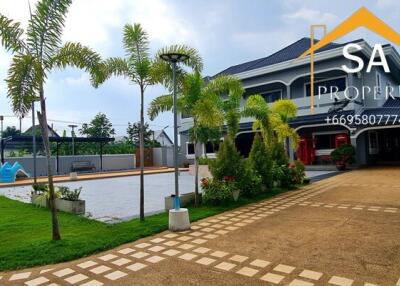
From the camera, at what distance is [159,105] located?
904 cm

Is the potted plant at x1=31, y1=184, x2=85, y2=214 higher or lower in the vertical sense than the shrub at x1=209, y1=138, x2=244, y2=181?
lower

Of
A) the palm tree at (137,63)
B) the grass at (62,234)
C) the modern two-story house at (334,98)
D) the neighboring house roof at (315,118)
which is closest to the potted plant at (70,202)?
the grass at (62,234)

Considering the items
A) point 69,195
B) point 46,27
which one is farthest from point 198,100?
point 69,195

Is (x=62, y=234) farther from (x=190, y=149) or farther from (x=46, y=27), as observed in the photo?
(x=190, y=149)

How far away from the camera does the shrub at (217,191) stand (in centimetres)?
921

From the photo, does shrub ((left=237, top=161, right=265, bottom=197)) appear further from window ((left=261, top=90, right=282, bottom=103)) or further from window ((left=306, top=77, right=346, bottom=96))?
window ((left=261, top=90, right=282, bottom=103))

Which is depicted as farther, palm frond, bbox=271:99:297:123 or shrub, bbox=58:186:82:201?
palm frond, bbox=271:99:297:123

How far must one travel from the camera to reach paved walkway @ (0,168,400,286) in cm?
423

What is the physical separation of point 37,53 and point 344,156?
59.0ft

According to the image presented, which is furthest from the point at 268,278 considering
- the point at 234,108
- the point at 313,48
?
the point at 313,48

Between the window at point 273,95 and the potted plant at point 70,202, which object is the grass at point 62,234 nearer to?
the potted plant at point 70,202

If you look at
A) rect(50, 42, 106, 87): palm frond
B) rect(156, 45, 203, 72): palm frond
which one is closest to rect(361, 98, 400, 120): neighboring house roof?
rect(156, 45, 203, 72): palm frond

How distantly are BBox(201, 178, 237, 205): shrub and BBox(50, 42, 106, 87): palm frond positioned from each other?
14.9 ft

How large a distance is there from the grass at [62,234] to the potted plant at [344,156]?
12510 mm
